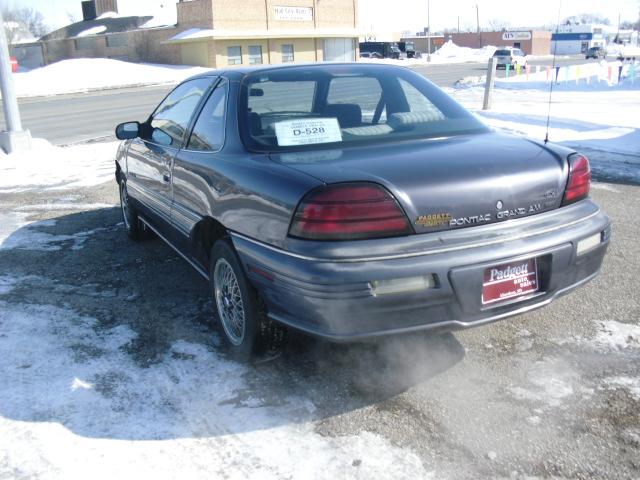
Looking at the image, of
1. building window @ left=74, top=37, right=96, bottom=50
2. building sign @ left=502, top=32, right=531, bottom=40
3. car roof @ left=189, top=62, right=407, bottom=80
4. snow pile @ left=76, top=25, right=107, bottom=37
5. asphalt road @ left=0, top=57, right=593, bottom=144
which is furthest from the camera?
building sign @ left=502, top=32, right=531, bottom=40

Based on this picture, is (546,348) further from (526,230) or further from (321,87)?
(321,87)

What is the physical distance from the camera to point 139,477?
259 centimetres

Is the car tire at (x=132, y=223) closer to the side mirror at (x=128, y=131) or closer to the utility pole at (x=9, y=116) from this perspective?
the side mirror at (x=128, y=131)

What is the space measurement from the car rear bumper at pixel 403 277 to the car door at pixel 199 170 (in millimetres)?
807

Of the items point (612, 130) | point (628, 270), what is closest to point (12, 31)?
point (612, 130)

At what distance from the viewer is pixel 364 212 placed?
2779mm

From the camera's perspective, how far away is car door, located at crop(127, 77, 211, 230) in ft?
14.3

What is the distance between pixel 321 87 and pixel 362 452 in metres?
2.32

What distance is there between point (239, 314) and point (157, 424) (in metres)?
0.78

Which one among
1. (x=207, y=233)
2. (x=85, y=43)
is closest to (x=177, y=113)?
(x=207, y=233)

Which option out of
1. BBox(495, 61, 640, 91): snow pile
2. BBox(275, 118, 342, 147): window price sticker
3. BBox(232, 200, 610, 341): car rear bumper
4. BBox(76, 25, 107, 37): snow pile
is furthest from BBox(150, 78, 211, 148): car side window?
BBox(76, 25, 107, 37): snow pile

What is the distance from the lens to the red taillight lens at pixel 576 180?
10.6ft

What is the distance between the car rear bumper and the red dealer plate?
3cm

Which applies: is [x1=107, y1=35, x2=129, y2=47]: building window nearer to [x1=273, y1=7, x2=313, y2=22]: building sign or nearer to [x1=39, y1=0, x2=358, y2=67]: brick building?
[x1=39, y1=0, x2=358, y2=67]: brick building
